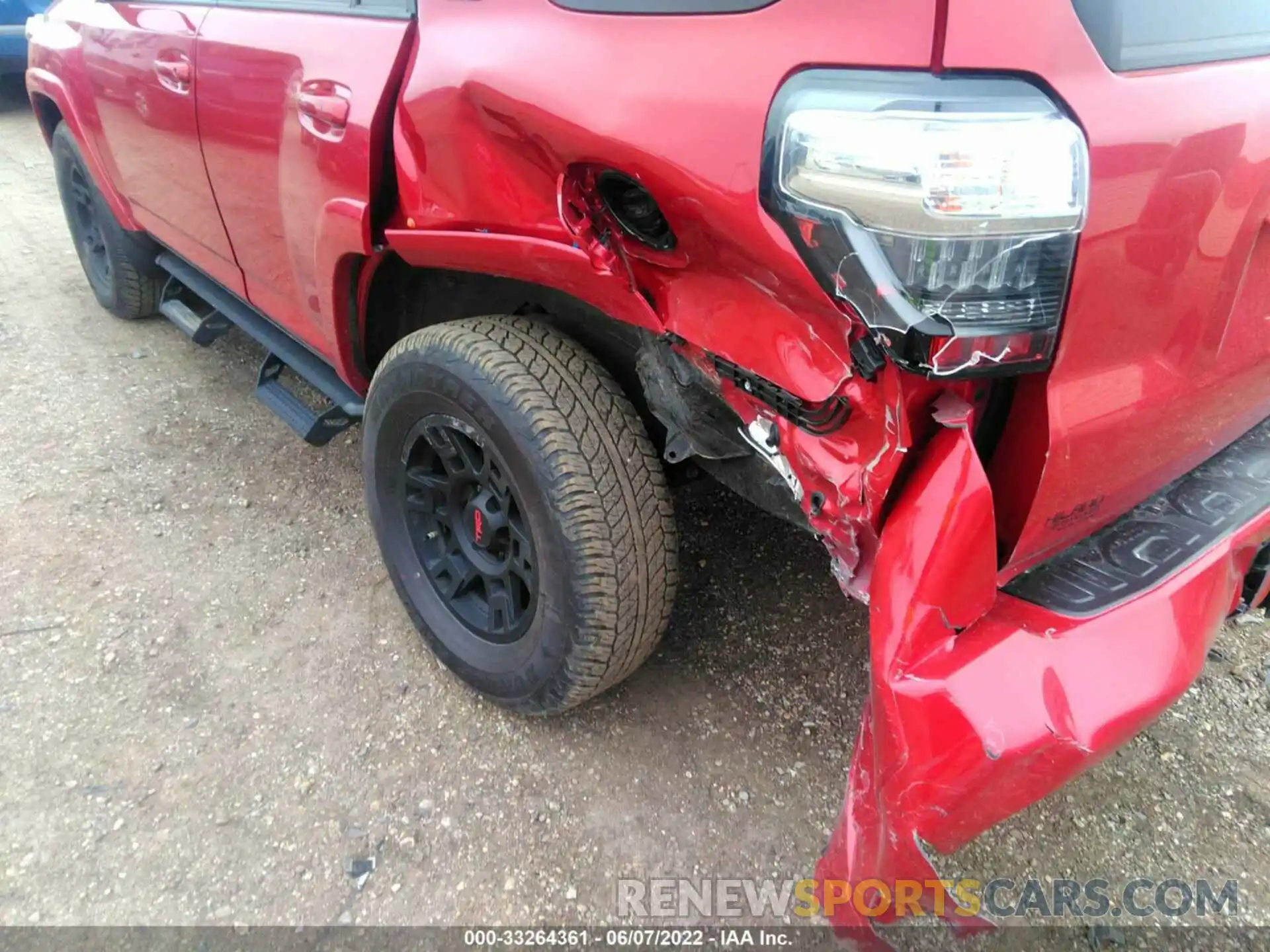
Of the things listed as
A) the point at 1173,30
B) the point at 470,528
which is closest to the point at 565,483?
the point at 470,528

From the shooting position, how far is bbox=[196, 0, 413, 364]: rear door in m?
1.85

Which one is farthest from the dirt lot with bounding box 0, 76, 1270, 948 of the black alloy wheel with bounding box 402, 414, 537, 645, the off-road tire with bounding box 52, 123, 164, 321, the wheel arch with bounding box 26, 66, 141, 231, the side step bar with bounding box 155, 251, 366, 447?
the off-road tire with bounding box 52, 123, 164, 321

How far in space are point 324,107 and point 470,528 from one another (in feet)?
3.37

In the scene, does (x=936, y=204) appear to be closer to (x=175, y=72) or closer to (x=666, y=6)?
(x=666, y=6)

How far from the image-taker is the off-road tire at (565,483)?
1724 millimetres

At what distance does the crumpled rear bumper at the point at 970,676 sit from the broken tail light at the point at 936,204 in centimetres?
16

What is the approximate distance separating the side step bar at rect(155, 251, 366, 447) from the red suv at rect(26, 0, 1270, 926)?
1.80 ft

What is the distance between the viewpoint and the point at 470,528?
6.88ft

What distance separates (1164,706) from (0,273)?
19.4ft

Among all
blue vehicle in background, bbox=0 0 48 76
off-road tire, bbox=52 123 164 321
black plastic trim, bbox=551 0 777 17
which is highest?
black plastic trim, bbox=551 0 777 17

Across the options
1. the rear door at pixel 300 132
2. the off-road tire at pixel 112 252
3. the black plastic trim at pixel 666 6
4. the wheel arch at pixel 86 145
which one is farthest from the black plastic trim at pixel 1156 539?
the off-road tire at pixel 112 252

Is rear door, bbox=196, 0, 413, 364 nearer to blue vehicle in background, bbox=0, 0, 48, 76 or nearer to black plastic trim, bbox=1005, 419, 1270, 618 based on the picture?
black plastic trim, bbox=1005, 419, 1270, 618

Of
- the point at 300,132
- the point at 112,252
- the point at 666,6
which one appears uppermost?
the point at 666,6

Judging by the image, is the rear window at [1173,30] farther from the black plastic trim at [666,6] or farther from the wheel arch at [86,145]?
the wheel arch at [86,145]
